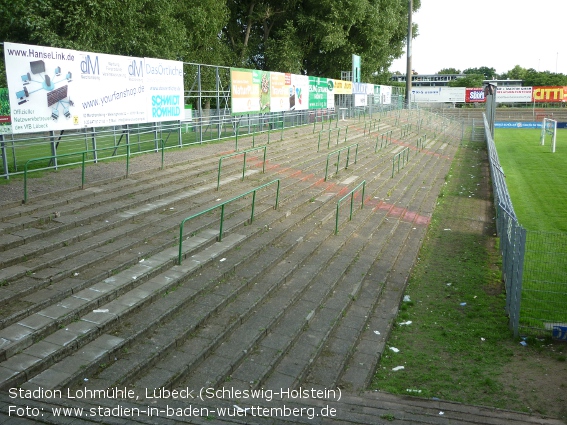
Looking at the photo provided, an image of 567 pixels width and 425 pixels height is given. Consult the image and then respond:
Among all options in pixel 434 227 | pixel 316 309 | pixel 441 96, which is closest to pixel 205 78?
pixel 434 227

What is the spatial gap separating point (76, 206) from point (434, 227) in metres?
9.18

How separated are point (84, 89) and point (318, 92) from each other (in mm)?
17548

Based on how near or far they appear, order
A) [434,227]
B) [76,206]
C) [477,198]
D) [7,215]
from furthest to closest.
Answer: [477,198]
[434,227]
[76,206]
[7,215]

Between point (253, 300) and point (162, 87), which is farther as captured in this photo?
point (162, 87)

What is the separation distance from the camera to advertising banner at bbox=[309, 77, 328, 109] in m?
28.9

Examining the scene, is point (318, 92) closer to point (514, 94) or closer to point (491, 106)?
point (491, 106)

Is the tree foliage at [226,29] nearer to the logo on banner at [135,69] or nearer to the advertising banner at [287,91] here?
the advertising banner at [287,91]

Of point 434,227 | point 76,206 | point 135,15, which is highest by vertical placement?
point 135,15

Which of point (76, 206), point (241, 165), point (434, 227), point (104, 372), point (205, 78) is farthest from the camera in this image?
point (205, 78)

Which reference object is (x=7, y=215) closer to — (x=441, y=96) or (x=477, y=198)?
(x=477, y=198)

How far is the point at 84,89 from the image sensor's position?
14172 mm

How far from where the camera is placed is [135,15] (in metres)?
26.0

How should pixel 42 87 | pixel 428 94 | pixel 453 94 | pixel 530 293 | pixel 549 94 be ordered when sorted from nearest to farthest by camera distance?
pixel 530 293 → pixel 42 87 → pixel 549 94 → pixel 453 94 → pixel 428 94

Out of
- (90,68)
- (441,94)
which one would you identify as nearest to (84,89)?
(90,68)
